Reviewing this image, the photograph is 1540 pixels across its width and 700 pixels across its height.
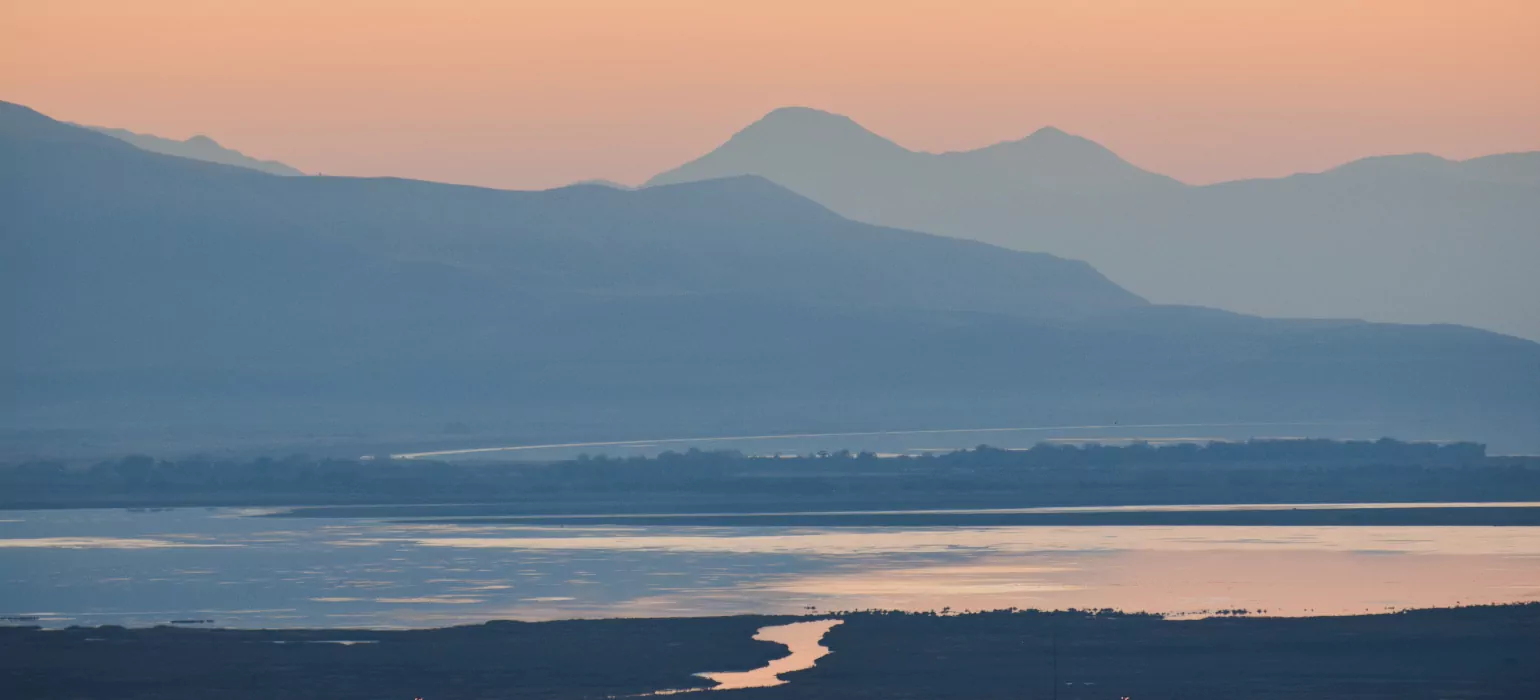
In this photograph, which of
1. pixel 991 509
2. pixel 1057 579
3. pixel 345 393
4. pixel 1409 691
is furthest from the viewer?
pixel 345 393

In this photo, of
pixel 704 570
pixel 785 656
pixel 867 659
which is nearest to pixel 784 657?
pixel 785 656

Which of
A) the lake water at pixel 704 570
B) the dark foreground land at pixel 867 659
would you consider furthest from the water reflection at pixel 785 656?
the lake water at pixel 704 570

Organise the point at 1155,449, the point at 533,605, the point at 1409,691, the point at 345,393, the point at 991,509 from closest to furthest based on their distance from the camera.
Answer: the point at 1409,691, the point at 533,605, the point at 991,509, the point at 1155,449, the point at 345,393

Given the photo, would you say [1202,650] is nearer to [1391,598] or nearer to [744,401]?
[1391,598]

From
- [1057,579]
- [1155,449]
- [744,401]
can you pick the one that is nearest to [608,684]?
[1057,579]

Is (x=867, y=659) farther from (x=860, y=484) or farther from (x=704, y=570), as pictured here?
(x=860, y=484)

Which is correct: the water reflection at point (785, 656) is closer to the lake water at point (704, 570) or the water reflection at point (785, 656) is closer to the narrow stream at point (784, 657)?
the narrow stream at point (784, 657)
